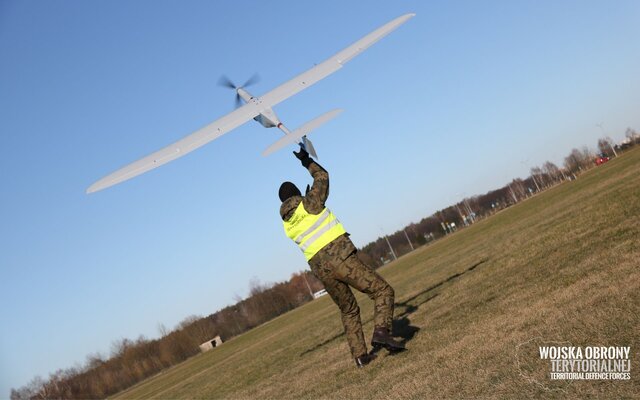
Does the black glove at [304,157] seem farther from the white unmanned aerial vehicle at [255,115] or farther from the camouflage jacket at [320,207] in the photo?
the white unmanned aerial vehicle at [255,115]

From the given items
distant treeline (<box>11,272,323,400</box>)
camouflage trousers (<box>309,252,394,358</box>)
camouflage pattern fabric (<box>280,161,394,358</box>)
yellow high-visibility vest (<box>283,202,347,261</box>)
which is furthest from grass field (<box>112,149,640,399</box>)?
distant treeline (<box>11,272,323,400</box>)

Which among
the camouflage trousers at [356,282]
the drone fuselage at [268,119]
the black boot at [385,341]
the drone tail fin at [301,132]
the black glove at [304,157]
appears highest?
the drone fuselage at [268,119]

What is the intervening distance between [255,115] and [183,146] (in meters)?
2.66

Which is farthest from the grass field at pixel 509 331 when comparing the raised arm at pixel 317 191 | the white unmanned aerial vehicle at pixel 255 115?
the white unmanned aerial vehicle at pixel 255 115

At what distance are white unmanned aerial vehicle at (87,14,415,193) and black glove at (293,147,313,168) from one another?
519cm

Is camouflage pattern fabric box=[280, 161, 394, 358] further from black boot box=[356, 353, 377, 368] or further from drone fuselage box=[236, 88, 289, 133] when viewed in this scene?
drone fuselage box=[236, 88, 289, 133]

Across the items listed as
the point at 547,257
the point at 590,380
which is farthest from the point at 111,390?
the point at 590,380

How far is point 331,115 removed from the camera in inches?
510

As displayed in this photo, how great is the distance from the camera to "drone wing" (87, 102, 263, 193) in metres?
16.9

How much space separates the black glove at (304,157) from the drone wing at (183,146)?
8698 millimetres

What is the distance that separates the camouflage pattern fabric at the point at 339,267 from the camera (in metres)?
8.94

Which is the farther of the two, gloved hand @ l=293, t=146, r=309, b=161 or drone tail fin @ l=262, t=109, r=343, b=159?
drone tail fin @ l=262, t=109, r=343, b=159

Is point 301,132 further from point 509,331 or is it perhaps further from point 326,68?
point 326,68

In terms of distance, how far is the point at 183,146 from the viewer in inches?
704
